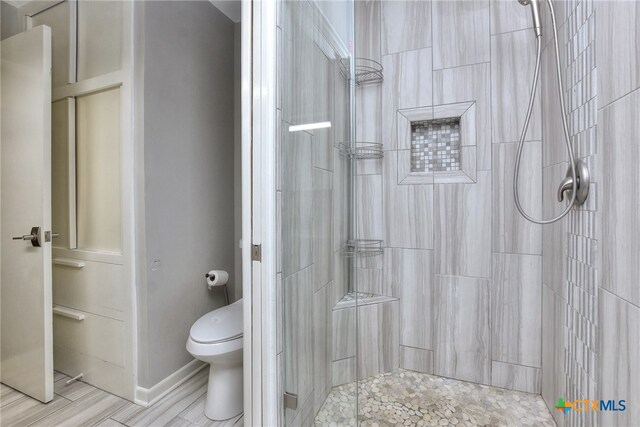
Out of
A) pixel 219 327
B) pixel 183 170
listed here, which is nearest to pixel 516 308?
pixel 219 327

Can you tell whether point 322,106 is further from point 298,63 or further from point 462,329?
point 462,329

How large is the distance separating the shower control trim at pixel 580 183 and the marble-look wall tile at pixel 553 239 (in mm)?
176

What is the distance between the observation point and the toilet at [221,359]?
1519mm

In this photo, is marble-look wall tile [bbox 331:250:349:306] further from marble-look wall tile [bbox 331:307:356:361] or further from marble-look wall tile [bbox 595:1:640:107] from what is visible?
marble-look wall tile [bbox 595:1:640:107]

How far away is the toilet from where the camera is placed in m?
1.52

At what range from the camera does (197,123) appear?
81.7 inches

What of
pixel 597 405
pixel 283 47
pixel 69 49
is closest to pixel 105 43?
pixel 69 49

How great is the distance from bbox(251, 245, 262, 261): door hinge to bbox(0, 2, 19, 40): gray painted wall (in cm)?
238

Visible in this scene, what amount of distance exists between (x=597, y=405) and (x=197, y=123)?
94.8 inches

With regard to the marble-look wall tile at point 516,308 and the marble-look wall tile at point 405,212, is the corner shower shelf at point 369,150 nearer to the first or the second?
the marble-look wall tile at point 405,212

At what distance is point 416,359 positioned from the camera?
1.93 m

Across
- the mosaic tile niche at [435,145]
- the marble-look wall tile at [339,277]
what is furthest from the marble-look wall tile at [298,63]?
the mosaic tile niche at [435,145]

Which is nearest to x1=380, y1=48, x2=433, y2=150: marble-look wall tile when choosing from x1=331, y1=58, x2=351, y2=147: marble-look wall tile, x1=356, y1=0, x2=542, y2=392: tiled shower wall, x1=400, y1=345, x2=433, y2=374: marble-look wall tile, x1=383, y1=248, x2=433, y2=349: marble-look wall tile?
x1=356, y1=0, x2=542, y2=392: tiled shower wall

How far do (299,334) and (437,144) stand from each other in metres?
1.43
